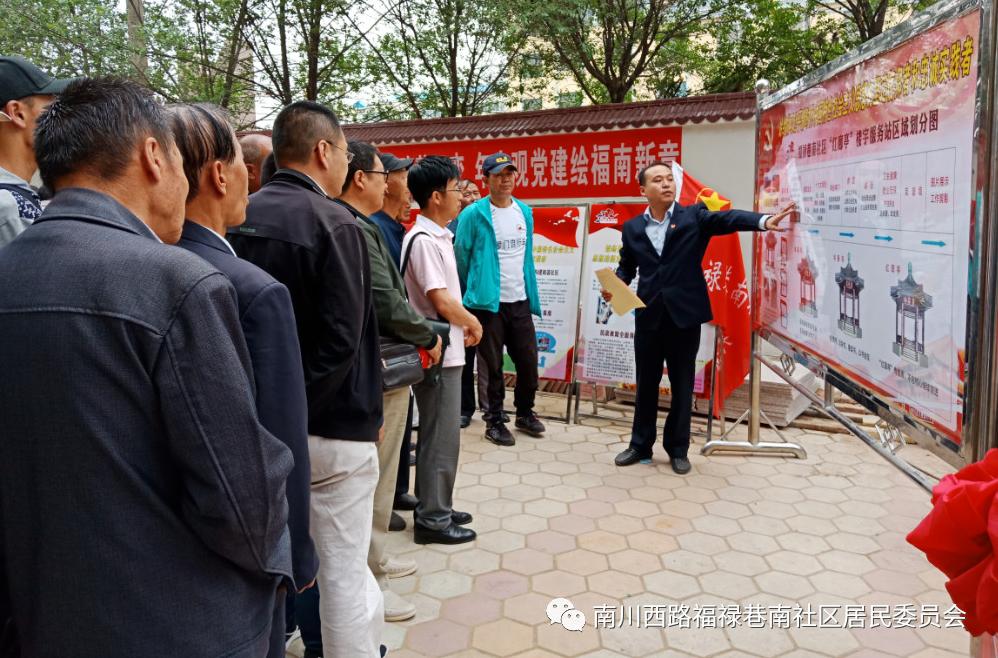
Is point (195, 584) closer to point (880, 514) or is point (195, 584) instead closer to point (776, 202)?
point (776, 202)

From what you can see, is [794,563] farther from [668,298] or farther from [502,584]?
[668,298]

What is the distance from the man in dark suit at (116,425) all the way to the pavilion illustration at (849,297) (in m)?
2.03

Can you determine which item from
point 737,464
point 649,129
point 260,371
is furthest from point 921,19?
point 649,129

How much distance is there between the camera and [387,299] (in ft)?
8.09

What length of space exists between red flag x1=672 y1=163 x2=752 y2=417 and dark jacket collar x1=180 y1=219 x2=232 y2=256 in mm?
3710

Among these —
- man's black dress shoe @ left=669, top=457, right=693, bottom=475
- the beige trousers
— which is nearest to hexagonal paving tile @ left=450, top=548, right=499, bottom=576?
the beige trousers

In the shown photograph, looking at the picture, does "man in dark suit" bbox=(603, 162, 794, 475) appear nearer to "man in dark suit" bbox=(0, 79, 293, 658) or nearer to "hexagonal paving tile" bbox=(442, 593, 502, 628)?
"hexagonal paving tile" bbox=(442, 593, 502, 628)

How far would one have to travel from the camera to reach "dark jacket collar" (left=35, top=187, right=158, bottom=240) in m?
1.01

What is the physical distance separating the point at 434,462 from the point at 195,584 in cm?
208

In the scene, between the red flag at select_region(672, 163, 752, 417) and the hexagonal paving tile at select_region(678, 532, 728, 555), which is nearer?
the hexagonal paving tile at select_region(678, 532, 728, 555)

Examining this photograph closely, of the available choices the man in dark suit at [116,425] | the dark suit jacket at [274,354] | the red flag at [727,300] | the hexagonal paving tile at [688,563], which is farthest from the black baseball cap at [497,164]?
the man in dark suit at [116,425]

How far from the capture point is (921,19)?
1.97 meters

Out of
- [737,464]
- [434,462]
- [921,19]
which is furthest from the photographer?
[737,464]

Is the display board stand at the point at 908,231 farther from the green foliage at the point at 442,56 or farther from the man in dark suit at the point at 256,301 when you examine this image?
the green foliage at the point at 442,56
